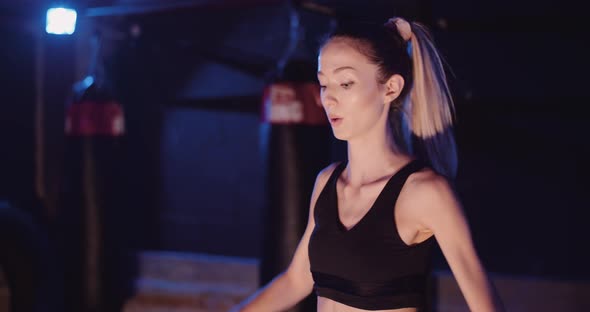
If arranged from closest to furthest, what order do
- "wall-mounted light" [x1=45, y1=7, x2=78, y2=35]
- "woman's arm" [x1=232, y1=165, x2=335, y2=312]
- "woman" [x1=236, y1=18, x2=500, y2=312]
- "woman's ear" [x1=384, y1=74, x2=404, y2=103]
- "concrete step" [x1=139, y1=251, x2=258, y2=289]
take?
"woman" [x1=236, y1=18, x2=500, y2=312] → "woman's ear" [x1=384, y1=74, x2=404, y2=103] → "woman's arm" [x1=232, y1=165, x2=335, y2=312] → "wall-mounted light" [x1=45, y1=7, x2=78, y2=35] → "concrete step" [x1=139, y1=251, x2=258, y2=289]

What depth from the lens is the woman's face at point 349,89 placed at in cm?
151

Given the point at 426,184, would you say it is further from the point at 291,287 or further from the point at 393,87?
the point at 291,287

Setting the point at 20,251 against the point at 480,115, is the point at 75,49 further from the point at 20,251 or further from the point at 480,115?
the point at 480,115

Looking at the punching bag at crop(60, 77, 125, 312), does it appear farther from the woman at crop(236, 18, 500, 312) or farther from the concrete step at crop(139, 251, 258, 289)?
the woman at crop(236, 18, 500, 312)

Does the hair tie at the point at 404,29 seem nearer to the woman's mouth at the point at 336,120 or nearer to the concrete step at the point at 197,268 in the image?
the woman's mouth at the point at 336,120

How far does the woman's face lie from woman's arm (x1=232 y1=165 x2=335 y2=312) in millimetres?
238

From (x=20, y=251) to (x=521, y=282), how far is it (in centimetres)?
283

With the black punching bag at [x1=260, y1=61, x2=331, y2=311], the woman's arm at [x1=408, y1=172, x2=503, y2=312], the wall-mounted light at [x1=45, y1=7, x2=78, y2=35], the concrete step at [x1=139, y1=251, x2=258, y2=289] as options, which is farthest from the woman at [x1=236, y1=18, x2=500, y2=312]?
the concrete step at [x1=139, y1=251, x2=258, y2=289]

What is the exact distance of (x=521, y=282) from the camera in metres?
3.91

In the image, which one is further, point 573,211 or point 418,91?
point 573,211

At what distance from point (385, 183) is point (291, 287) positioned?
38cm

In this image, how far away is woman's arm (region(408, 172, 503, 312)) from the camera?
1337 millimetres

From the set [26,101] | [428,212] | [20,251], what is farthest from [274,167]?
[26,101]

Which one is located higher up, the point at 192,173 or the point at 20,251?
the point at 192,173
